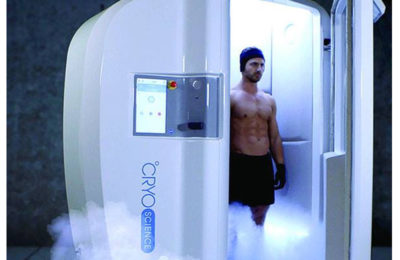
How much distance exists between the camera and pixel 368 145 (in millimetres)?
1738

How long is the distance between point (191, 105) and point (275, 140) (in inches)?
46.7

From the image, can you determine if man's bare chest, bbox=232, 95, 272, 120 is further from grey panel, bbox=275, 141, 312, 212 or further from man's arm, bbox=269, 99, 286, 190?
grey panel, bbox=275, 141, 312, 212

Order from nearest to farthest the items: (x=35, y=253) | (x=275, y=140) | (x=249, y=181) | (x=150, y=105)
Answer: (x=150, y=105) < (x=249, y=181) < (x=275, y=140) < (x=35, y=253)

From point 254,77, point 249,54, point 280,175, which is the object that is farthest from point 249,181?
point 249,54

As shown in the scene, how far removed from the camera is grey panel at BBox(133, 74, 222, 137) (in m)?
1.86

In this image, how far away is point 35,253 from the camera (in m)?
4.11

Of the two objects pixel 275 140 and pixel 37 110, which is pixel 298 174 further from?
pixel 37 110

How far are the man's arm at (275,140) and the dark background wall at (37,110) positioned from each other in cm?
191

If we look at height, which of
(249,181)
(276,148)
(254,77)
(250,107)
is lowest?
(249,181)

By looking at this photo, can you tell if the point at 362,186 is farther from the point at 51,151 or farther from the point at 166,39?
the point at 51,151

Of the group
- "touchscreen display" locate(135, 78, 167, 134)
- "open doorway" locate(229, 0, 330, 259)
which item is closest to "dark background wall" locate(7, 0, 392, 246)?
"open doorway" locate(229, 0, 330, 259)

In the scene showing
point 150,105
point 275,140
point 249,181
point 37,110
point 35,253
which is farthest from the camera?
point 37,110

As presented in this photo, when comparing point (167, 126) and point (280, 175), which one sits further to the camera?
point (280, 175)

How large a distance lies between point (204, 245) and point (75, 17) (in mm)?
3033
